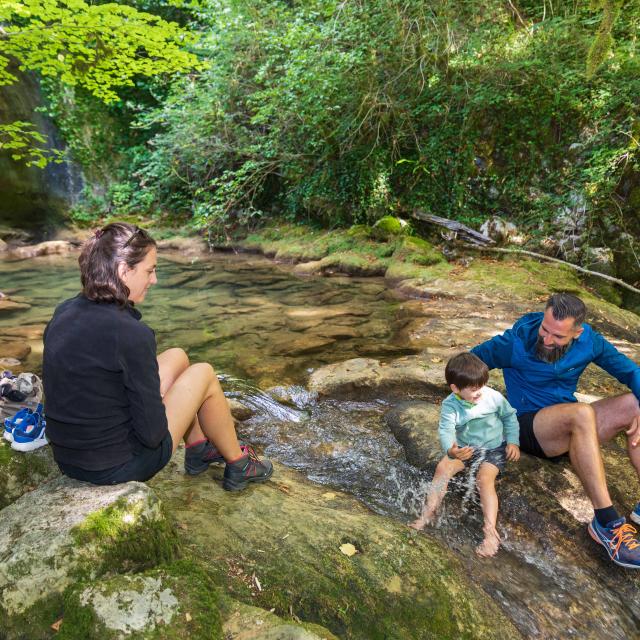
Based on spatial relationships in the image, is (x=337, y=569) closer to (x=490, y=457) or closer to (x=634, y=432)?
(x=490, y=457)

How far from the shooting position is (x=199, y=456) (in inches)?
108

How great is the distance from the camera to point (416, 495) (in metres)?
3.06

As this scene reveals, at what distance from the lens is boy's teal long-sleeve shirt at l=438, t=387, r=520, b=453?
9.08 ft

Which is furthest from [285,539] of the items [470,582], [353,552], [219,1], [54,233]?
[54,233]

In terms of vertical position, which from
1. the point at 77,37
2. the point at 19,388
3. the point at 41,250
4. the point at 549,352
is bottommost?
the point at 41,250

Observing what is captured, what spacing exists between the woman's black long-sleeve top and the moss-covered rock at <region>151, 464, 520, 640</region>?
54cm

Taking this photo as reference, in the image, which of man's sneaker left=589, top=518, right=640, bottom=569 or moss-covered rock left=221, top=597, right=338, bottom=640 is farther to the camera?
man's sneaker left=589, top=518, right=640, bottom=569

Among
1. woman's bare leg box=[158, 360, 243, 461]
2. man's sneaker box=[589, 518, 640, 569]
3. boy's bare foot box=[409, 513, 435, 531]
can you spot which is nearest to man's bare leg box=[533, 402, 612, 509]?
man's sneaker box=[589, 518, 640, 569]

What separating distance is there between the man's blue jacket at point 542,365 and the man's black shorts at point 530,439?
0.06m

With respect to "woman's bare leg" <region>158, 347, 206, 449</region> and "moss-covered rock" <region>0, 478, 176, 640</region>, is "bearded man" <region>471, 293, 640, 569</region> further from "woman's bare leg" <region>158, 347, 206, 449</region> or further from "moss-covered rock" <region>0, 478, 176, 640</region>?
"moss-covered rock" <region>0, 478, 176, 640</region>

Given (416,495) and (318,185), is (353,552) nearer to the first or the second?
(416,495)

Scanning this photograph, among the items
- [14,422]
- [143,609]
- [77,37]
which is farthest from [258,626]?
[77,37]

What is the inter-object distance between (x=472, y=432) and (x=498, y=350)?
0.66 metres

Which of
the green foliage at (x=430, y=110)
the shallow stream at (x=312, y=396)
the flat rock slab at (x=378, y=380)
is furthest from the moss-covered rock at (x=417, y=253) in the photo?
the flat rock slab at (x=378, y=380)
